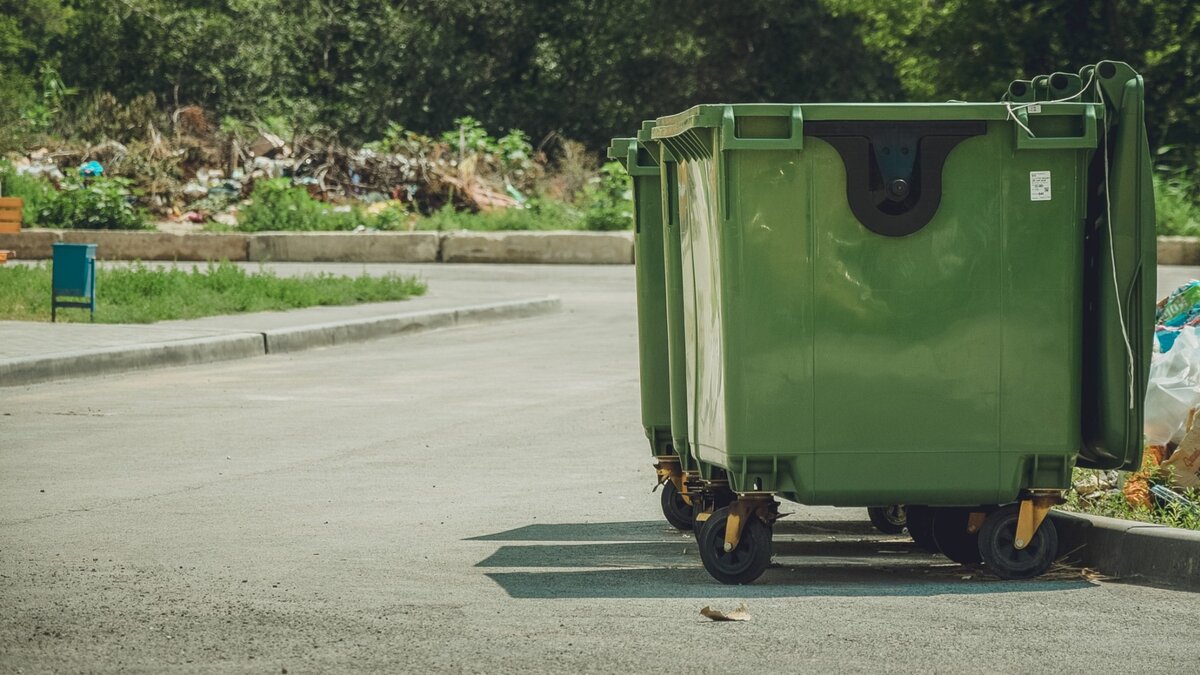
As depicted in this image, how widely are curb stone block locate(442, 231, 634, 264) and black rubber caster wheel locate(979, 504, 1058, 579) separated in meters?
18.1

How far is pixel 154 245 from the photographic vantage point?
2347 centimetres

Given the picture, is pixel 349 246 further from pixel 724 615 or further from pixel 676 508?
pixel 724 615

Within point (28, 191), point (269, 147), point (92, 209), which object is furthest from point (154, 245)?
point (269, 147)

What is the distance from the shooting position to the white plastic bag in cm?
684

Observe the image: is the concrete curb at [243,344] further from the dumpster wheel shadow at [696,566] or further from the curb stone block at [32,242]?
the curb stone block at [32,242]

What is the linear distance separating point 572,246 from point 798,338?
18.4m

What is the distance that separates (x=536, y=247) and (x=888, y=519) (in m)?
17.5

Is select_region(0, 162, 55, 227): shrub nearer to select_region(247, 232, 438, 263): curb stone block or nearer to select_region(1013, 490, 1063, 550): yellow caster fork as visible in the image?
select_region(247, 232, 438, 263): curb stone block

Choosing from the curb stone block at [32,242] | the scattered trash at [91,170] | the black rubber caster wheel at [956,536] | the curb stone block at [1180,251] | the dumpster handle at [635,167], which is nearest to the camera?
the black rubber caster wheel at [956,536]

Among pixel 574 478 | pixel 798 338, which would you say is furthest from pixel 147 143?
pixel 798 338

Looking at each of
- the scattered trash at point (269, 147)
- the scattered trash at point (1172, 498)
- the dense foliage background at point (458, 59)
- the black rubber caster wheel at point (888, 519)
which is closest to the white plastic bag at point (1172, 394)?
the scattered trash at point (1172, 498)

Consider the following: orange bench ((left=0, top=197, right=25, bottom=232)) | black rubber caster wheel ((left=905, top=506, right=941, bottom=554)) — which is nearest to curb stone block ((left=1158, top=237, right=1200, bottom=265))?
orange bench ((left=0, top=197, right=25, bottom=232))

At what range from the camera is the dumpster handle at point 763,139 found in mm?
5484

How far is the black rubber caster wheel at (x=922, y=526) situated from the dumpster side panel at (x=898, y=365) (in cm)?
66
